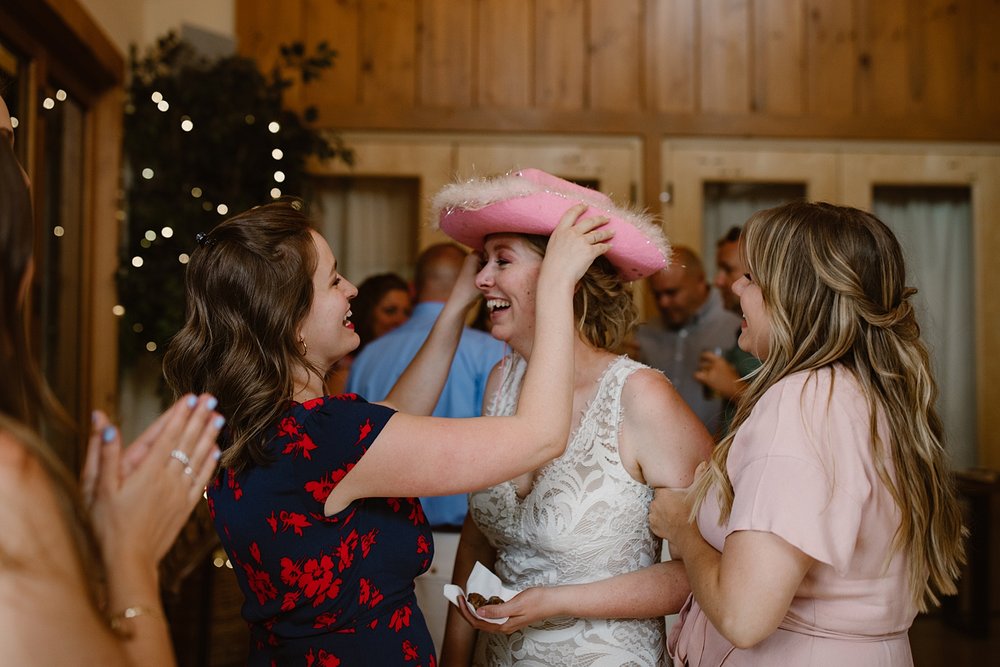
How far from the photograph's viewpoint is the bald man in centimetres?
435

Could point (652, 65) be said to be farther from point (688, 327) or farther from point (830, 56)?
point (688, 327)

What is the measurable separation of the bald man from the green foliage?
1.91 meters

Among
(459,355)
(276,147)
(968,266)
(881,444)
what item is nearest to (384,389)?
(459,355)

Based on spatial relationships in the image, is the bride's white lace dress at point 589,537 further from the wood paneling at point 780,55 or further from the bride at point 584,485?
the wood paneling at point 780,55

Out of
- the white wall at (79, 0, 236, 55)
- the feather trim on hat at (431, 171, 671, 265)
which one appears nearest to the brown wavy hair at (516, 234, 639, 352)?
the feather trim on hat at (431, 171, 671, 265)

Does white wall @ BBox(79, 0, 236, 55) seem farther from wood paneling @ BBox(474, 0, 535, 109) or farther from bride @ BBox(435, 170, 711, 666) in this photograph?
bride @ BBox(435, 170, 711, 666)

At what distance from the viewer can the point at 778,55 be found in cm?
527

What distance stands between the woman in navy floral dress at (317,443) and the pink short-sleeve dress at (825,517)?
326mm

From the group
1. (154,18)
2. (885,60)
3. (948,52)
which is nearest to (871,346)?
(154,18)

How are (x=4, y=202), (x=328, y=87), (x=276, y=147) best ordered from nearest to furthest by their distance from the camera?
(x=4, y=202) → (x=276, y=147) → (x=328, y=87)

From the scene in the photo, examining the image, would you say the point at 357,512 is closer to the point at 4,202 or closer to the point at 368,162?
the point at 4,202

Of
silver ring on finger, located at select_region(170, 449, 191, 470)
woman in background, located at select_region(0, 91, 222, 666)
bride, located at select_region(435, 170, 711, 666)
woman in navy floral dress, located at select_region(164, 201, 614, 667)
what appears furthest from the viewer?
bride, located at select_region(435, 170, 711, 666)

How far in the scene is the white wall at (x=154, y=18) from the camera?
13.4 feet

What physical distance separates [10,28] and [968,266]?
16.0ft
